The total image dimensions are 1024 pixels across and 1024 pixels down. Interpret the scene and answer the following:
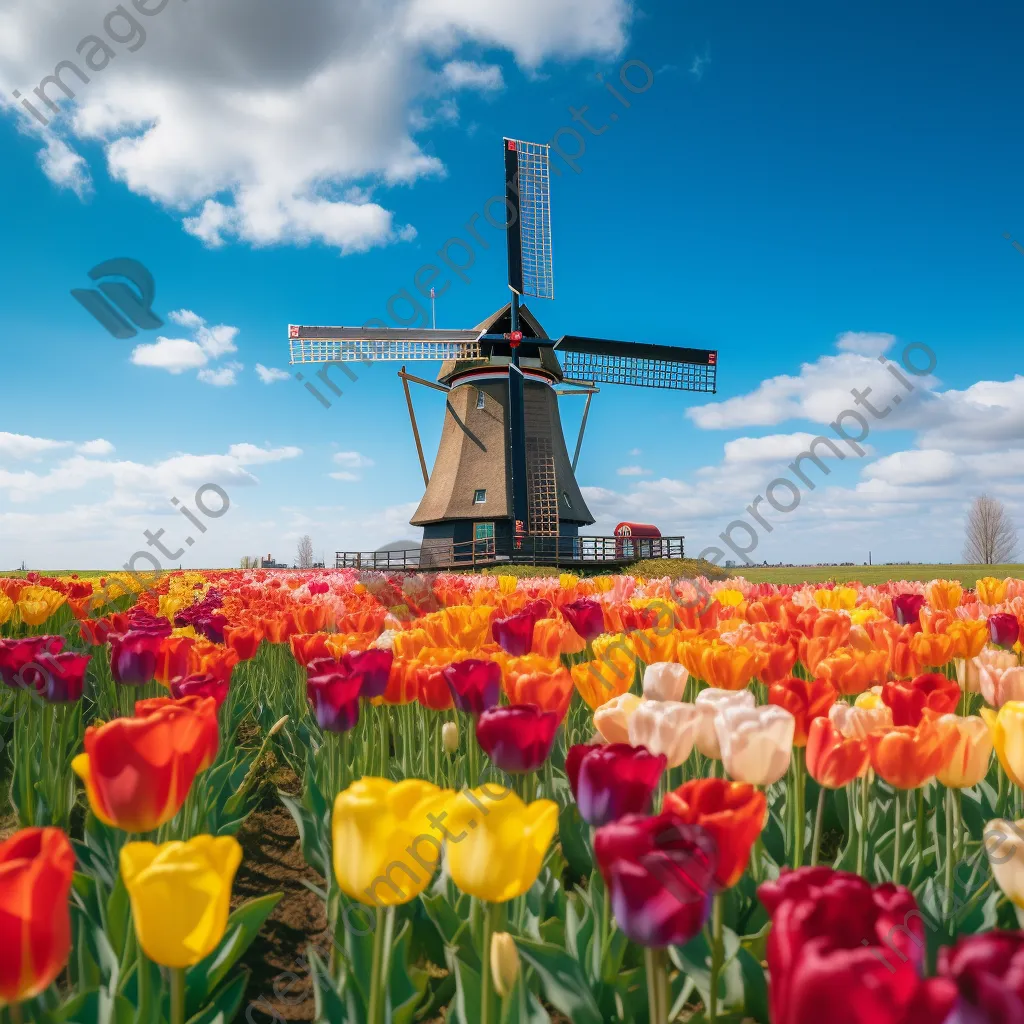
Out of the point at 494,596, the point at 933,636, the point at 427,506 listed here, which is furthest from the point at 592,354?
the point at 933,636

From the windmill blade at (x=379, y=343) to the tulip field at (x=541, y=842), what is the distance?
2390 cm

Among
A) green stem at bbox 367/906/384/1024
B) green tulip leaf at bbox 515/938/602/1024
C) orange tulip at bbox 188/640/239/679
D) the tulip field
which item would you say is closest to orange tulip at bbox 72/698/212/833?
the tulip field

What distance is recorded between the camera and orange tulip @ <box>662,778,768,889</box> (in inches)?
46.2

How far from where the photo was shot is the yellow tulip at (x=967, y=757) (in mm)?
1885

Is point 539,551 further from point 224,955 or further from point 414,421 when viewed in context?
point 224,955

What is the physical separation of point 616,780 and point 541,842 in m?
0.23

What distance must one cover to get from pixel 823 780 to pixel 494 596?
3427 millimetres

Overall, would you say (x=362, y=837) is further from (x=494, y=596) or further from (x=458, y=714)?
(x=494, y=596)

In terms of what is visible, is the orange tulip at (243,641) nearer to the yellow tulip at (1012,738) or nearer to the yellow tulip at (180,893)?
the yellow tulip at (180,893)

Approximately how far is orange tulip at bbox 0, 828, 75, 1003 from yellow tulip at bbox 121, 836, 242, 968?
0.09 m

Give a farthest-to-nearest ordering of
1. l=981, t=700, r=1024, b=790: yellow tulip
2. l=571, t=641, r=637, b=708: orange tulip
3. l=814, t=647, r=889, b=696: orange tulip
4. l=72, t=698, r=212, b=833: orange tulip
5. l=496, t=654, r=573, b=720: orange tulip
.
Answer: l=814, t=647, r=889, b=696: orange tulip
l=571, t=641, r=637, b=708: orange tulip
l=496, t=654, r=573, b=720: orange tulip
l=981, t=700, r=1024, b=790: yellow tulip
l=72, t=698, r=212, b=833: orange tulip

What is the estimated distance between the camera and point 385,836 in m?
1.24

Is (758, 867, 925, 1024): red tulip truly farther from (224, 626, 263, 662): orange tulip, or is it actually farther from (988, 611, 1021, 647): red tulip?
(988, 611, 1021, 647): red tulip

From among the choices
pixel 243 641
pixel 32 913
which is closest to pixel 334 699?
pixel 32 913
